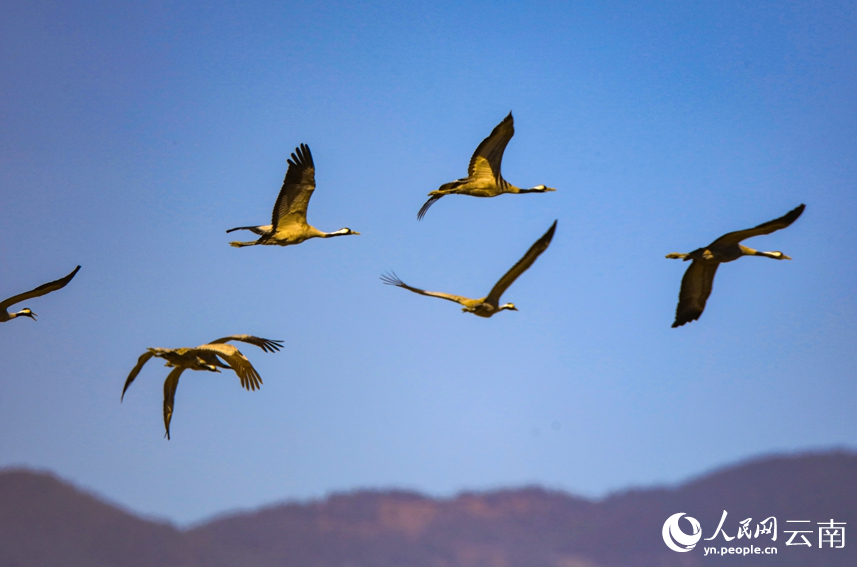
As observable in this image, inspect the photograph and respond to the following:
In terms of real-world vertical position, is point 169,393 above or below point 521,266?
below

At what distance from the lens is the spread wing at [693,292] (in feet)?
83.1

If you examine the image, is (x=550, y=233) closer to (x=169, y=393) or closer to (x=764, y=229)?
(x=764, y=229)

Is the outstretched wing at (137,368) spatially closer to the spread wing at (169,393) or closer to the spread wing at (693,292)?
the spread wing at (169,393)

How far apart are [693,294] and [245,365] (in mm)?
10927

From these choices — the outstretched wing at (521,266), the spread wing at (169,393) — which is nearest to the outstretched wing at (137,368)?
the spread wing at (169,393)

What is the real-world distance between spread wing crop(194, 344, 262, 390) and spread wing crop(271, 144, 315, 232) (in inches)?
133

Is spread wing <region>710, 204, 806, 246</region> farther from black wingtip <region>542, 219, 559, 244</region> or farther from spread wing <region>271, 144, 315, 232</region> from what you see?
spread wing <region>271, 144, 315, 232</region>

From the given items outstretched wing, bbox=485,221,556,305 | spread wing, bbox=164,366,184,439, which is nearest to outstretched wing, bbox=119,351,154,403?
spread wing, bbox=164,366,184,439

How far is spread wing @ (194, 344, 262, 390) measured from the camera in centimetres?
2385

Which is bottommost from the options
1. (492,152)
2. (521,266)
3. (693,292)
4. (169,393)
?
(169,393)

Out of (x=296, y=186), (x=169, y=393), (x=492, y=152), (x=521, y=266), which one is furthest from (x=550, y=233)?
(x=169, y=393)

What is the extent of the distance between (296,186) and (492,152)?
484cm

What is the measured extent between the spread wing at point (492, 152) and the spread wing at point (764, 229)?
5.31 meters

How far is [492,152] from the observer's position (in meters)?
24.9
